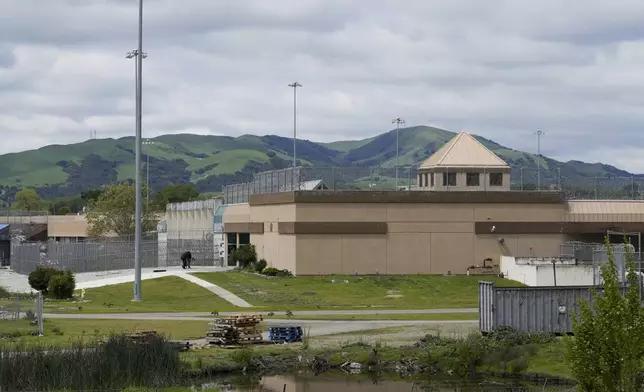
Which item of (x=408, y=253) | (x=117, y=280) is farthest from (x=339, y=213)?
(x=117, y=280)

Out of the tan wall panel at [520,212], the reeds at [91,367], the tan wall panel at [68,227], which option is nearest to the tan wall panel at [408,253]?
the tan wall panel at [520,212]

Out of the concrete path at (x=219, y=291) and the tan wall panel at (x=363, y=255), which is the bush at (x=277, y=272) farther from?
the concrete path at (x=219, y=291)

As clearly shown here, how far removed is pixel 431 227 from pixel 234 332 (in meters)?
35.7

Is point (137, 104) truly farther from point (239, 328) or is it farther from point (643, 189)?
point (643, 189)

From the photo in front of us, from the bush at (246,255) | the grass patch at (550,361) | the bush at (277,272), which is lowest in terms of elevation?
the grass patch at (550,361)

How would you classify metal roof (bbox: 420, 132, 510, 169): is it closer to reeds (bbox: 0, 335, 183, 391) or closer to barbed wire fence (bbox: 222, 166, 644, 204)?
barbed wire fence (bbox: 222, 166, 644, 204)

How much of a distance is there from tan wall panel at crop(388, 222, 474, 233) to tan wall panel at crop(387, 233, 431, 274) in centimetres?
30

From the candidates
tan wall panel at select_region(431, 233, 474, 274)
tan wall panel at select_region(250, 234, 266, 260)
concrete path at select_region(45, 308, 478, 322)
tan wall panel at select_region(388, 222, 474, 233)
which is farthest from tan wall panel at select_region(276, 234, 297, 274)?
concrete path at select_region(45, 308, 478, 322)

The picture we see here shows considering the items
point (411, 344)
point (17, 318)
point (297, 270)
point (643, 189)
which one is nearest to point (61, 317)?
point (17, 318)

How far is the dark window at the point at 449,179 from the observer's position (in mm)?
82000

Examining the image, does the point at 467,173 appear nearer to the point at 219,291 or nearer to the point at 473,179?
the point at 473,179

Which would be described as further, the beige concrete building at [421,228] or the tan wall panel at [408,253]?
the tan wall panel at [408,253]

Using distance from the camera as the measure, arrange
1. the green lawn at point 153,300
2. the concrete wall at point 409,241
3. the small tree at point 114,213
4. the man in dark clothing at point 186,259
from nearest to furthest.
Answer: the green lawn at point 153,300 < the concrete wall at point 409,241 < the man in dark clothing at point 186,259 < the small tree at point 114,213

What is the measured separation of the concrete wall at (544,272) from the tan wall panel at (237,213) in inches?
950
